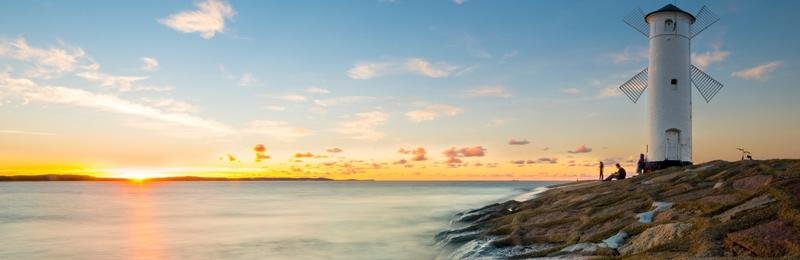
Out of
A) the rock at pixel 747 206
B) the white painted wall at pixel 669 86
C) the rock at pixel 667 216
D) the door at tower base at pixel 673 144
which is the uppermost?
the white painted wall at pixel 669 86

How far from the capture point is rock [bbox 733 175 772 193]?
11.3 m

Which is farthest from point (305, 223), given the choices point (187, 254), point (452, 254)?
point (452, 254)

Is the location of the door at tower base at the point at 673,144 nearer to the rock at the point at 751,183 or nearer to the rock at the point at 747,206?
the rock at the point at 751,183

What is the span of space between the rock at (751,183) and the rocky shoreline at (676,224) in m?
0.03

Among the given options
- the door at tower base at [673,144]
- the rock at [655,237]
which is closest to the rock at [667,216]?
the rock at [655,237]

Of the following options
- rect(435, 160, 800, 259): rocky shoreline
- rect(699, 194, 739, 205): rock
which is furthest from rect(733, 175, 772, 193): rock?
rect(699, 194, 739, 205): rock

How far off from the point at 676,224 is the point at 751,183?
13.1 ft

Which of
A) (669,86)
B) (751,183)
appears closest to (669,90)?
(669,86)

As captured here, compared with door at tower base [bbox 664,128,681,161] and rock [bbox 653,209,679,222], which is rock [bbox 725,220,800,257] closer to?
rock [bbox 653,209,679,222]

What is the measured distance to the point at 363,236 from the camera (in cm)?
2348

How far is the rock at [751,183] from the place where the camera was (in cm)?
1129

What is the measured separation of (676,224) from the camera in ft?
30.6

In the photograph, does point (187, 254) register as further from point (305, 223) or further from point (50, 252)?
point (305, 223)

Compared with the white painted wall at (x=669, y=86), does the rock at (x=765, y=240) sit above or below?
below
